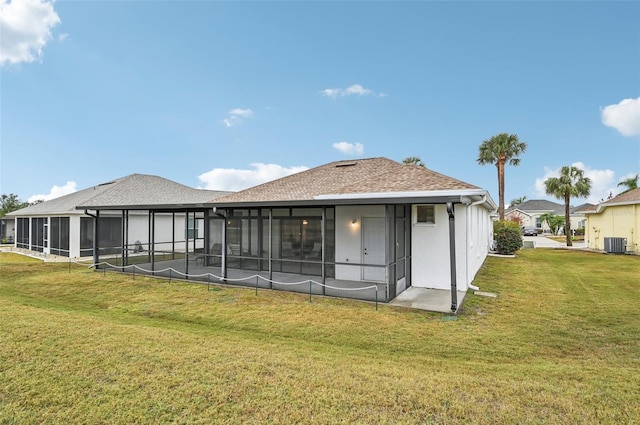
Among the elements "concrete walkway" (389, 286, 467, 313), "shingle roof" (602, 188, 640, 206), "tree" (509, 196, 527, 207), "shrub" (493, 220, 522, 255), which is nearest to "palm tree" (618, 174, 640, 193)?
"shingle roof" (602, 188, 640, 206)

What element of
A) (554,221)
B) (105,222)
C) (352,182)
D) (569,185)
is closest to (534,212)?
(554,221)

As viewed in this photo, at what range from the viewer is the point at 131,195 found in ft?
63.4

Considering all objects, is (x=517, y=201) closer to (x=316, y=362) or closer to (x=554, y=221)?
(x=554, y=221)

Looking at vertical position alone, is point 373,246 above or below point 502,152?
below

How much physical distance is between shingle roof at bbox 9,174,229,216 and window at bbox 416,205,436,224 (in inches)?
480

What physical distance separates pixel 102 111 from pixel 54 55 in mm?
5122

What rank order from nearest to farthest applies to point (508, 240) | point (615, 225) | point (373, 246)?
point (373, 246)
point (508, 240)
point (615, 225)

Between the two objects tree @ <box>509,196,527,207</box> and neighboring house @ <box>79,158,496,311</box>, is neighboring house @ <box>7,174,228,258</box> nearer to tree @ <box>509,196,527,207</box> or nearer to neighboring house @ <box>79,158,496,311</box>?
neighboring house @ <box>79,158,496,311</box>

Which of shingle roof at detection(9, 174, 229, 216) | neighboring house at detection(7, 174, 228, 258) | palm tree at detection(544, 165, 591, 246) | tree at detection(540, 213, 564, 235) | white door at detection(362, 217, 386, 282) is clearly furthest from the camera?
tree at detection(540, 213, 564, 235)

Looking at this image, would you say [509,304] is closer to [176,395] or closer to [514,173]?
[176,395]

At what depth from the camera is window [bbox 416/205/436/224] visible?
964cm

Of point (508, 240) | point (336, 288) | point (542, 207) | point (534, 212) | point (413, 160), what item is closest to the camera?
point (336, 288)

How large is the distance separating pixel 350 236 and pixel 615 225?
21.3 metres

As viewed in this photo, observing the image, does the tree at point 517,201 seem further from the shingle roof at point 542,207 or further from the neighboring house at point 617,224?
the neighboring house at point 617,224
